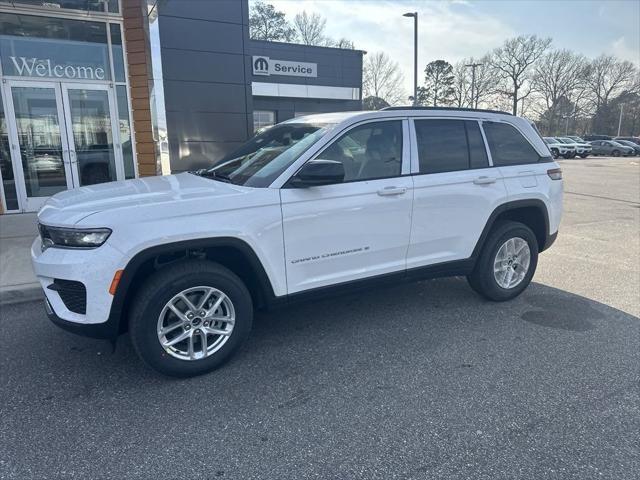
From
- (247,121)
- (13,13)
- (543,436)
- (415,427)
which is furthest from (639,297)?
(13,13)

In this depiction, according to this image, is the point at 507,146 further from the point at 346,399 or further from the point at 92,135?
the point at 92,135

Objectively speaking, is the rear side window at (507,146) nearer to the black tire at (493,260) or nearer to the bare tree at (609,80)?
the black tire at (493,260)

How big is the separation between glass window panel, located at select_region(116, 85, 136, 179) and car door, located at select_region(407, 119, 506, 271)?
773cm

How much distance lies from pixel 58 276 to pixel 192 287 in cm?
84

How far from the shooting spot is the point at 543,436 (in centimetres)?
263

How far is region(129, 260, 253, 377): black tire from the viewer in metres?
3.02

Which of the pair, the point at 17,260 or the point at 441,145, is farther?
the point at 17,260

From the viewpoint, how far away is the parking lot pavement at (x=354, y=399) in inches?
96.0

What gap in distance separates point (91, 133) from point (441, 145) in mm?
8106

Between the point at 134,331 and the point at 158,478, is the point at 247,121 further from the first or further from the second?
the point at 158,478

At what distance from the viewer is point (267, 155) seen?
3.86m

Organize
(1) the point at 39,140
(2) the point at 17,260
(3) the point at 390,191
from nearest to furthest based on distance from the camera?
(3) the point at 390,191 < (2) the point at 17,260 < (1) the point at 39,140

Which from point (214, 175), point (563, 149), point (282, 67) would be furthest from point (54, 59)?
point (563, 149)

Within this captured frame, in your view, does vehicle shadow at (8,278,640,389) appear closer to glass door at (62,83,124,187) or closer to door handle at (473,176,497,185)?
door handle at (473,176,497,185)
